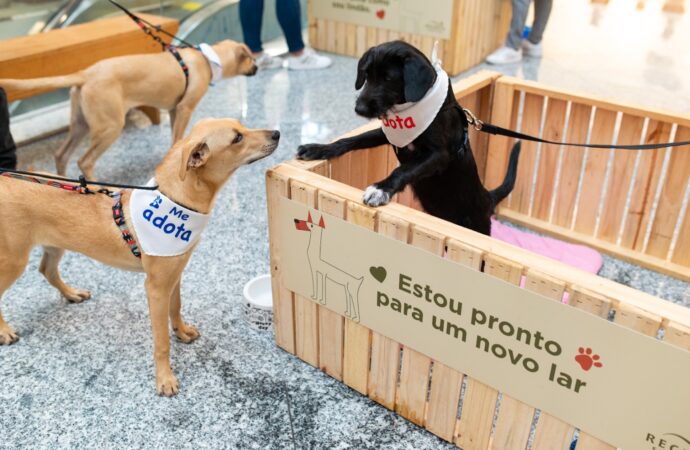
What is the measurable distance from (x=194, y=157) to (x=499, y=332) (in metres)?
1.04

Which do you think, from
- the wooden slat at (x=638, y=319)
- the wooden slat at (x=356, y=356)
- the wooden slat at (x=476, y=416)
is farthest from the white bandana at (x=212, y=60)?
the wooden slat at (x=638, y=319)

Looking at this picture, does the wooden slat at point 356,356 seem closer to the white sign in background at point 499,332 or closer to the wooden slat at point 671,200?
the white sign in background at point 499,332

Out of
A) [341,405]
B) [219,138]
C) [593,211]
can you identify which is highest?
[219,138]

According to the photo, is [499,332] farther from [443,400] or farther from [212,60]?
[212,60]

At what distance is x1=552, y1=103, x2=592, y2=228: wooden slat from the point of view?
9.75 ft

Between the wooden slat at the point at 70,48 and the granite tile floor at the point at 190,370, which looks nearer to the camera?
the granite tile floor at the point at 190,370

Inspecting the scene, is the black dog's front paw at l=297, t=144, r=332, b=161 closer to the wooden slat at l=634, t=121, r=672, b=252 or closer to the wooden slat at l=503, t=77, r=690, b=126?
the wooden slat at l=503, t=77, r=690, b=126

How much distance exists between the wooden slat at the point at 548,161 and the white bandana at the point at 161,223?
1876 mm

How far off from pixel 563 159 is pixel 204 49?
7.16 ft

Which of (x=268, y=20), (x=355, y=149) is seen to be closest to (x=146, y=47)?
(x=268, y=20)

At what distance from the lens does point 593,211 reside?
10.2 ft

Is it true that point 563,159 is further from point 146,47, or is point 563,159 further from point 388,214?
point 146,47

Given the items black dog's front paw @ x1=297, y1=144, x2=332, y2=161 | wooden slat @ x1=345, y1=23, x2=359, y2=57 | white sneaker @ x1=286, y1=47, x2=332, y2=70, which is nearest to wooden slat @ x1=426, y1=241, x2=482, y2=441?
black dog's front paw @ x1=297, y1=144, x2=332, y2=161

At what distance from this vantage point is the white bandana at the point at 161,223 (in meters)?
1.97
